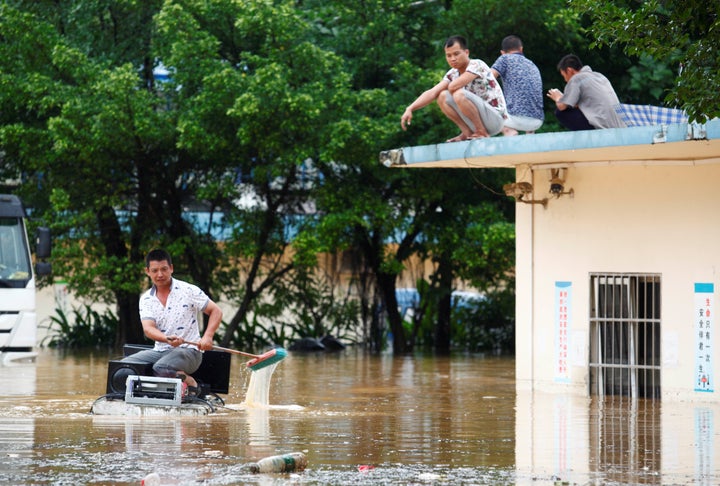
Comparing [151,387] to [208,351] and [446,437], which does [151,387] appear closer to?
[208,351]

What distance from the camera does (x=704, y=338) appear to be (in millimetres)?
16078

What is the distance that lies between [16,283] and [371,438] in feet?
38.3

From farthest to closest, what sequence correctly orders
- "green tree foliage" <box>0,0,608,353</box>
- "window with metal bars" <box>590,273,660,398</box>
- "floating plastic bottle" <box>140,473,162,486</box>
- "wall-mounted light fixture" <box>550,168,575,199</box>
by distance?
"green tree foliage" <box>0,0,608,353</box>, "wall-mounted light fixture" <box>550,168,575,199</box>, "window with metal bars" <box>590,273,660,398</box>, "floating plastic bottle" <box>140,473,162,486</box>

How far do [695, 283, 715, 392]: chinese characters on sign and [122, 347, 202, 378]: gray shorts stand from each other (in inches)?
251

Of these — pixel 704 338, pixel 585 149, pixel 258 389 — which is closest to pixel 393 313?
pixel 704 338

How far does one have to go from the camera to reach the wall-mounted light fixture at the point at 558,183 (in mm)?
17281

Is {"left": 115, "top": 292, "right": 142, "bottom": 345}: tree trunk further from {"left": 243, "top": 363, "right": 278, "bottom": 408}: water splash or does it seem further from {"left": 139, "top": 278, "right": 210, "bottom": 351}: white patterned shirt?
{"left": 139, "top": 278, "right": 210, "bottom": 351}: white patterned shirt

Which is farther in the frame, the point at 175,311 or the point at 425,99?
the point at 425,99

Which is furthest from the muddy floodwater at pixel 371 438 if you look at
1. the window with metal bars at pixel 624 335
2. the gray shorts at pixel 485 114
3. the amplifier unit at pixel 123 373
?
the gray shorts at pixel 485 114

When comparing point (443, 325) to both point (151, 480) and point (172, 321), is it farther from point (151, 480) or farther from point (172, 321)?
point (151, 480)

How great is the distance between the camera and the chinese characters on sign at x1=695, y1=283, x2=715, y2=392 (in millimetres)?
16016

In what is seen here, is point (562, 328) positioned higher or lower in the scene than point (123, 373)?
higher

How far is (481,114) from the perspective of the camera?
16.8 meters

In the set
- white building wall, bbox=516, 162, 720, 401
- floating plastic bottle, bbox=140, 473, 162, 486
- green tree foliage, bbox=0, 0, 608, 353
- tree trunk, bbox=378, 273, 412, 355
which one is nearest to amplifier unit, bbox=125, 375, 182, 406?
floating plastic bottle, bbox=140, 473, 162, 486
